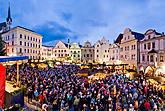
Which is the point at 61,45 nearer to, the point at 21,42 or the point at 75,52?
the point at 75,52

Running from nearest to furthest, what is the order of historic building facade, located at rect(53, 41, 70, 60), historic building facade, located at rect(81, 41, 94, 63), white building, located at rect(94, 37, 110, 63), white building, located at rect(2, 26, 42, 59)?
white building, located at rect(2, 26, 42, 59), white building, located at rect(94, 37, 110, 63), historic building facade, located at rect(81, 41, 94, 63), historic building facade, located at rect(53, 41, 70, 60)

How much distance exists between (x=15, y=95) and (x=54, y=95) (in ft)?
11.8

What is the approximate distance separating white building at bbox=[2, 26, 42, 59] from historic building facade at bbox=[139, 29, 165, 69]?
37.4m

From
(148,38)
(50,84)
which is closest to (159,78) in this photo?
(50,84)

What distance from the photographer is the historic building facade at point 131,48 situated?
49531 millimetres

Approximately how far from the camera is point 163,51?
129 feet

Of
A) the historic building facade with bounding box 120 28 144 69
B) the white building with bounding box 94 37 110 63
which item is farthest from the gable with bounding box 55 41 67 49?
the historic building facade with bounding box 120 28 144 69

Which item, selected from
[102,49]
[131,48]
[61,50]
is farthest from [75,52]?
[131,48]

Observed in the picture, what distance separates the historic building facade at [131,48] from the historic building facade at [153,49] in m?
1.94

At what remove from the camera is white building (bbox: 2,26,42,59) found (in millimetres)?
69125

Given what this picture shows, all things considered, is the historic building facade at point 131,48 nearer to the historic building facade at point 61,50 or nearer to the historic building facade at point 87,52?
the historic building facade at point 87,52

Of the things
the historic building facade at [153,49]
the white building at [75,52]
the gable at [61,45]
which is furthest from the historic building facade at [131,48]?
the gable at [61,45]

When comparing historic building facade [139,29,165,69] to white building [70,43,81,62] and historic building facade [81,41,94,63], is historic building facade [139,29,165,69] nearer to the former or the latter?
historic building facade [81,41,94,63]

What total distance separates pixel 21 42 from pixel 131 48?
3674cm
